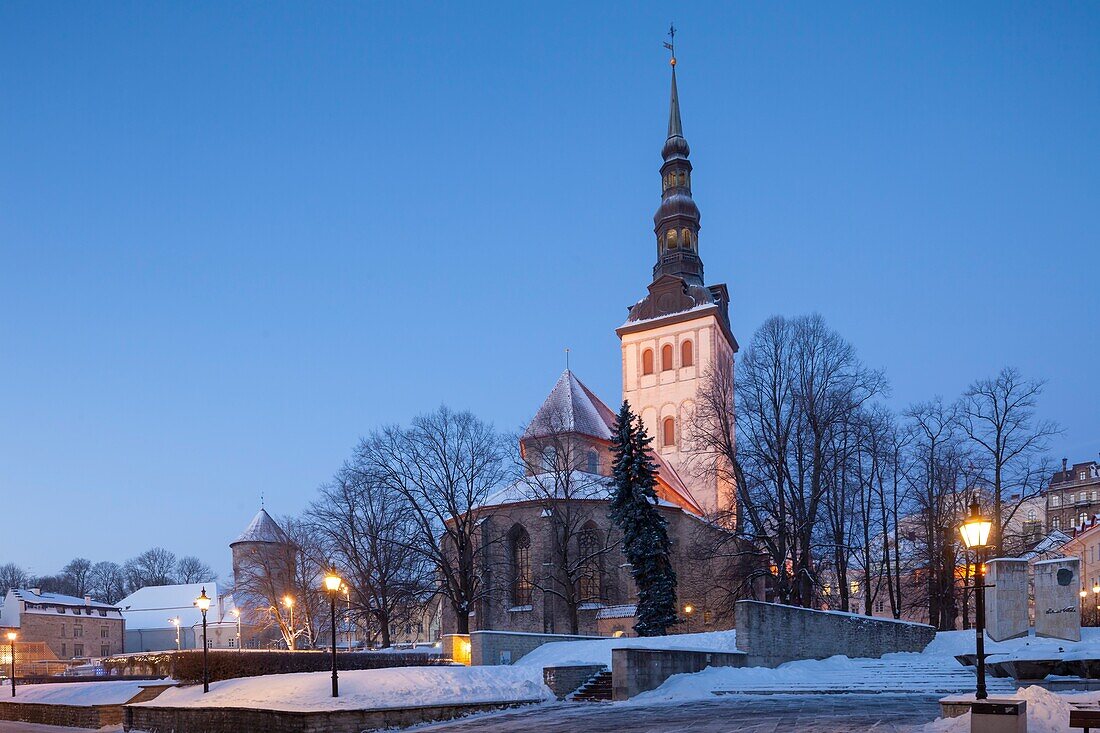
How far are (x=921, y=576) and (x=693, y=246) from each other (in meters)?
26.4

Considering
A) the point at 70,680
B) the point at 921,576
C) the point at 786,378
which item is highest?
the point at 786,378

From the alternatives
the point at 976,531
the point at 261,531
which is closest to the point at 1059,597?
the point at 976,531

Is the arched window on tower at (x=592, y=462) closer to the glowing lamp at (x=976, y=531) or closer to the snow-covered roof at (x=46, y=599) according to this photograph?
the glowing lamp at (x=976, y=531)

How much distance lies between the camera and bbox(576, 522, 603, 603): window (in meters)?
41.1

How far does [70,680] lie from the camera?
109 feet

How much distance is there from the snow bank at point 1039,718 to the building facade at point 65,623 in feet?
226

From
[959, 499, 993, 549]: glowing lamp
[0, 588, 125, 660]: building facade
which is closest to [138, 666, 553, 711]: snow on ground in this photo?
[959, 499, 993, 549]: glowing lamp

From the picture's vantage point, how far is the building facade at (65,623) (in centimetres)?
6769

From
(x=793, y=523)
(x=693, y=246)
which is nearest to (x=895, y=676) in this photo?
(x=793, y=523)

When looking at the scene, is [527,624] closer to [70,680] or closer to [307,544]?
[307,544]

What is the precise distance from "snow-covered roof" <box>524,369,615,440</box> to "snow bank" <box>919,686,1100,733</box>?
34.1m

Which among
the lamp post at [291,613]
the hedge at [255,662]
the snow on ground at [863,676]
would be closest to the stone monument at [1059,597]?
the snow on ground at [863,676]

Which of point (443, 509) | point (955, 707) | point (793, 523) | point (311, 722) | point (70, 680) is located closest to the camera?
point (955, 707)

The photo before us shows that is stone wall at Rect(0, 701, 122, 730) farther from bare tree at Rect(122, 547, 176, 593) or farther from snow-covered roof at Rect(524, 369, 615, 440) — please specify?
bare tree at Rect(122, 547, 176, 593)
